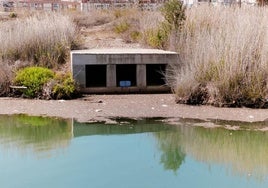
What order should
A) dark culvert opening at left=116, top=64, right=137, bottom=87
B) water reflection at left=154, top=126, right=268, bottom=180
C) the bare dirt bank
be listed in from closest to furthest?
water reflection at left=154, top=126, right=268, bottom=180 < the bare dirt bank < dark culvert opening at left=116, top=64, right=137, bottom=87

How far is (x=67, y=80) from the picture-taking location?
39.5 ft

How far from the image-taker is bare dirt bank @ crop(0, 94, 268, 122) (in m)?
10.4

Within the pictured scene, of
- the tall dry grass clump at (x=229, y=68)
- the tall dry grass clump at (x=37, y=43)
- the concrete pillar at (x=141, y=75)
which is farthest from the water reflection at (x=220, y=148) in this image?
the tall dry grass clump at (x=37, y=43)

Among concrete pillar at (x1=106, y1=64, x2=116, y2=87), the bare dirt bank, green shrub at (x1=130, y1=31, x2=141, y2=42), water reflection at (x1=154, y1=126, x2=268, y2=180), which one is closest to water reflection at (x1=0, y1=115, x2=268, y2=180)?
water reflection at (x1=154, y1=126, x2=268, y2=180)

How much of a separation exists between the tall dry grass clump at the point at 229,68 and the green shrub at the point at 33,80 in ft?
9.83

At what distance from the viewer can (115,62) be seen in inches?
499

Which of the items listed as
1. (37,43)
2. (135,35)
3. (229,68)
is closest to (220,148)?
(229,68)

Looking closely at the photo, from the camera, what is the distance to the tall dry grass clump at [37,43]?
13.9 m

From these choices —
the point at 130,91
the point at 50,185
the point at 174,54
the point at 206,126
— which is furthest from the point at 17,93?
the point at 50,185

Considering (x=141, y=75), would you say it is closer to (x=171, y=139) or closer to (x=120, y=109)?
(x=120, y=109)

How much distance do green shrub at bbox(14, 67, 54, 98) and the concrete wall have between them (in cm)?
75

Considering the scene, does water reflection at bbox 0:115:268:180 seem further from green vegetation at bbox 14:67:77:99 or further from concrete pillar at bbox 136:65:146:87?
concrete pillar at bbox 136:65:146:87

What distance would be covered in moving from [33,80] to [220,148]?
517 cm

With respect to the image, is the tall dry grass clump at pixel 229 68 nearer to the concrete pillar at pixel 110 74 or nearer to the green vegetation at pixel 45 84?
the concrete pillar at pixel 110 74
